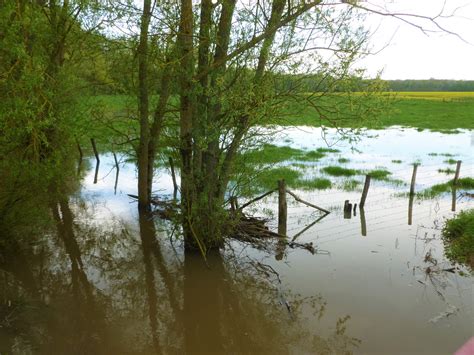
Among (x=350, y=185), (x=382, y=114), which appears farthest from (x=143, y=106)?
(x=350, y=185)

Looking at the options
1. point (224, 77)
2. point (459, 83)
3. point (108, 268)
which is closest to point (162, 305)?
point (108, 268)

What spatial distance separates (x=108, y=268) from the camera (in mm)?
11086

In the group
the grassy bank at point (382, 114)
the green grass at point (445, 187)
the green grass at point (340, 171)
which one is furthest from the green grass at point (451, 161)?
the green grass at point (340, 171)

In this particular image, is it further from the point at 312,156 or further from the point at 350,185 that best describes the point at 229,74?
the point at 312,156

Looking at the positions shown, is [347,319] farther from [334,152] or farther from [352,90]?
[334,152]

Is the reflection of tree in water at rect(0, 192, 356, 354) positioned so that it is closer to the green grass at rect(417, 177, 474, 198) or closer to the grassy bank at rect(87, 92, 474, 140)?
the grassy bank at rect(87, 92, 474, 140)

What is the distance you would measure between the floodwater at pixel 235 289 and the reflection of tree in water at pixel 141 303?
1.1 inches

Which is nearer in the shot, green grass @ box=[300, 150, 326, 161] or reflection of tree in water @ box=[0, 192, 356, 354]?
reflection of tree in water @ box=[0, 192, 356, 354]

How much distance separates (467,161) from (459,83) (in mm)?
102094

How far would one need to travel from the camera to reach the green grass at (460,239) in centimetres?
1170

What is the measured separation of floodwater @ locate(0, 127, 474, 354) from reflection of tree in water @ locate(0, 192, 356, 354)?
0.03 m

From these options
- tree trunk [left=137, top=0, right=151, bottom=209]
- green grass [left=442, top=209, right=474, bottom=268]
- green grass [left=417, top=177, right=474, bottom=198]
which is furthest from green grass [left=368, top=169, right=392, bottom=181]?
tree trunk [left=137, top=0, right=151, bottom=209]

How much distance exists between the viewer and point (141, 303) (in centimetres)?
927

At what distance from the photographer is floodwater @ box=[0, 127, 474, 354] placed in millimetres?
7715
